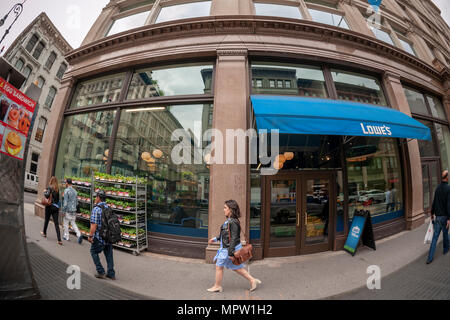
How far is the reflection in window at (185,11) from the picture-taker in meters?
6.30

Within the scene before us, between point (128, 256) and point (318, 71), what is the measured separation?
8.93m

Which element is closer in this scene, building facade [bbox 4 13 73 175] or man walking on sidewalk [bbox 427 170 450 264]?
building facade [bbox 4 13 73 175]

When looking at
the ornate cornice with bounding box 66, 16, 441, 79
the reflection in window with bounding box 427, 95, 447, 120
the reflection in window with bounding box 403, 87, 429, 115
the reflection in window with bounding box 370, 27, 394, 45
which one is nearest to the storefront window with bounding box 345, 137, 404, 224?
the reflection in window with bounding box 403, 87, 429, 115

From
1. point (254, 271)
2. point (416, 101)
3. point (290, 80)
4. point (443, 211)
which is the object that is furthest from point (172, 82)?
point (416, 101)

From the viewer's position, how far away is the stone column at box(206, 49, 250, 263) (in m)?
4.38

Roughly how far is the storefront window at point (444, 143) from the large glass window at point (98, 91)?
1514 cm

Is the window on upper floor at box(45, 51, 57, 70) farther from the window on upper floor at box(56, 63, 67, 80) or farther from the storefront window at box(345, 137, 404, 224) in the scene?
the storefront window at box(345, 137, 404, 224)

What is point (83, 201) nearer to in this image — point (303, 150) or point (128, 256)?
point (128, 256)

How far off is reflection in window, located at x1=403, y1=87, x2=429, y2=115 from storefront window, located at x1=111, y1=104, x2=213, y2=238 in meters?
9.77

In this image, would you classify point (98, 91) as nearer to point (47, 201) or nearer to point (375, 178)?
point (47, 201)

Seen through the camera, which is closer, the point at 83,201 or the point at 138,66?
the point at 83,201

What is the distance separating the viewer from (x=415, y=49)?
350 inches

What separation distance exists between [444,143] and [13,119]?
1559 centimetres
